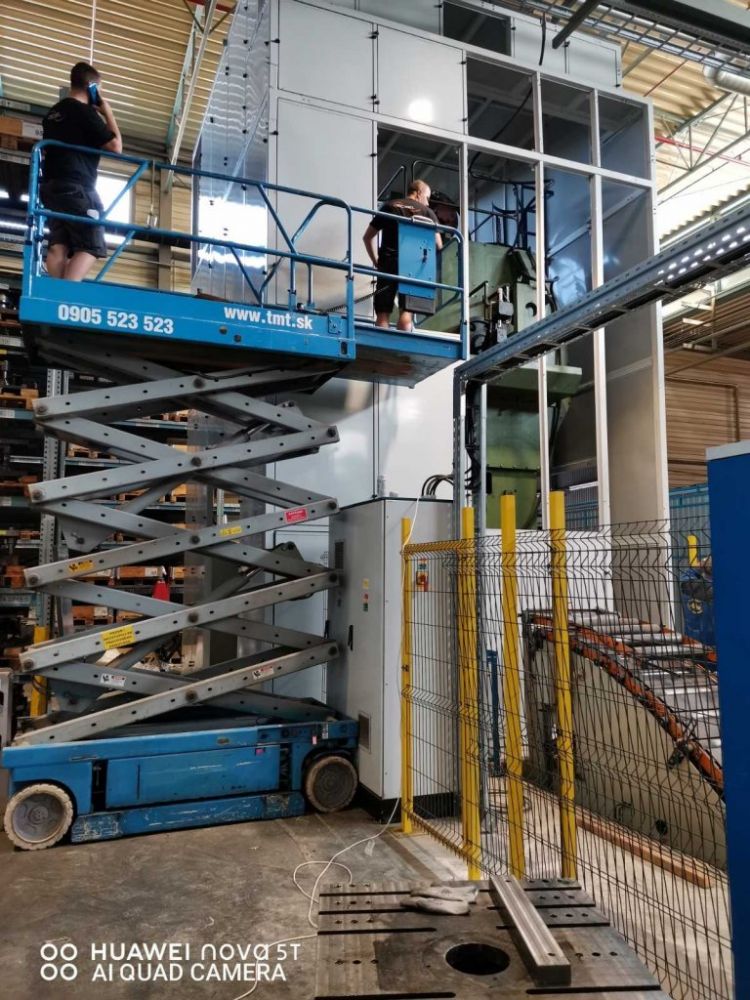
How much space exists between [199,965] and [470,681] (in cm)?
195

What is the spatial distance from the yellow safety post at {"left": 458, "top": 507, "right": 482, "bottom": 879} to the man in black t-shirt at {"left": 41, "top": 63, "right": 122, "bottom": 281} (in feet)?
10.6

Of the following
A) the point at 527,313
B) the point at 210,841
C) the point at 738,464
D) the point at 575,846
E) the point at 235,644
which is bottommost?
the point at 210,841

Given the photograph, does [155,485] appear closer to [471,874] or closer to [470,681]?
[470,681]

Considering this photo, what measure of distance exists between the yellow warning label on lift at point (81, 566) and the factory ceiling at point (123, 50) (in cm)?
772

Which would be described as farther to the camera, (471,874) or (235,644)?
(235,644)

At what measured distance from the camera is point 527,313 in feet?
27.7

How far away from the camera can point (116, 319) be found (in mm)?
4297

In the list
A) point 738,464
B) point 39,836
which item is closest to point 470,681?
point 738,464

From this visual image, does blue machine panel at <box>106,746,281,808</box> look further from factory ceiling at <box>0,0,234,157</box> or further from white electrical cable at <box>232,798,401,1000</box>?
factory ceiling at <box>0,0,234,157</box>

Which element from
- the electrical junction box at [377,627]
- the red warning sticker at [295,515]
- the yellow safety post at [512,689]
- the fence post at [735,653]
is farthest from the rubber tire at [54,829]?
the fence post at [735,653]

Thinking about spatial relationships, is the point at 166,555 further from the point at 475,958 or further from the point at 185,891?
the point at 475,958

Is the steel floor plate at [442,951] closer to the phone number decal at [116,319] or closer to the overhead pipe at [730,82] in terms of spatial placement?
the phone number decal at [116,319]

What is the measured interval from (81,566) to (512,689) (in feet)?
9.59

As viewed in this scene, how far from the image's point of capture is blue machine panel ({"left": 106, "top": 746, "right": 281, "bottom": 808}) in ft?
14.4
